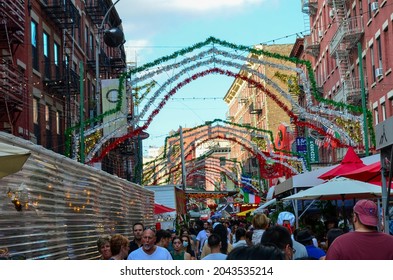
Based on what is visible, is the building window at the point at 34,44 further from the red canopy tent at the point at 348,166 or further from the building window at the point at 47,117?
the red canopy tent at the point at 348,166

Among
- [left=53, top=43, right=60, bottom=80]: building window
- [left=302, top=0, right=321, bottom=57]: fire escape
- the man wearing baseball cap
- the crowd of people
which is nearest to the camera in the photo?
the crowd of people

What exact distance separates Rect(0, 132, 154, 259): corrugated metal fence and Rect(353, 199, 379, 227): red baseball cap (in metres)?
4.19

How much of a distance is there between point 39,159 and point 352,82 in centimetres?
3284

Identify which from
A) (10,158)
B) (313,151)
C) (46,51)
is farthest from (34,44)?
(10,158)

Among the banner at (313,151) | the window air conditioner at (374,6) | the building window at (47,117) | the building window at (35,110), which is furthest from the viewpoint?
the banner at (313,151)

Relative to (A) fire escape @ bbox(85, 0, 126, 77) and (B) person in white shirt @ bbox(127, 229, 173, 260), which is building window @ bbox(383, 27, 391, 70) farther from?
(B) person in white shirt @ bbox(127, 229, 173, 260)

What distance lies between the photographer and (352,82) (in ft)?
135

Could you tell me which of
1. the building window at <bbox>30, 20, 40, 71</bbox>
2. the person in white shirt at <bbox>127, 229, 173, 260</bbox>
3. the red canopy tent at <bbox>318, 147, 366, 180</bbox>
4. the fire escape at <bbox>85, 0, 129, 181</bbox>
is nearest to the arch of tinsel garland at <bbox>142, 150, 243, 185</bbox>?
the fire escape at <bbox>85, 0, 129, 181</bbox>

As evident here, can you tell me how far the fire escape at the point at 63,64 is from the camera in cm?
3288

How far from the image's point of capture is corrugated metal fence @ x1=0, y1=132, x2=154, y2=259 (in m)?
8.84

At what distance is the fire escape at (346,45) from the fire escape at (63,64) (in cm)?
1386

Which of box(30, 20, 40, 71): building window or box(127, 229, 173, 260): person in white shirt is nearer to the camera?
box(127, 229, 173, 260): person in white shirt

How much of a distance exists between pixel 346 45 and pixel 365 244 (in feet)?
127

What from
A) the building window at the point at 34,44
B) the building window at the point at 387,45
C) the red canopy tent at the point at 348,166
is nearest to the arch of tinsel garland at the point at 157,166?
the building window at the point at 387,45
